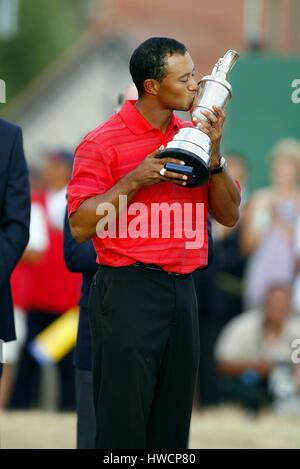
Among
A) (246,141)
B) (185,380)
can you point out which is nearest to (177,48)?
(185,380)

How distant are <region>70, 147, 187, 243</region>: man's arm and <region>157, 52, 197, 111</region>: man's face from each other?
10.1 inches

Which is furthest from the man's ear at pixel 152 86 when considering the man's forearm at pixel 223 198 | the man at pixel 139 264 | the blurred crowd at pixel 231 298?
the blurred crowd at pixel 231 298

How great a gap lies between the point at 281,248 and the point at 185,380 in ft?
16.2

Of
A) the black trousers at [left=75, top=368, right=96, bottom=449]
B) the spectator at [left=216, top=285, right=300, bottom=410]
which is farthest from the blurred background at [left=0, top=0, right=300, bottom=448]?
the black trousers at [left=75, top=368, right=96, bottom=449]

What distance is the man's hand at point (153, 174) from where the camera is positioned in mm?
4262

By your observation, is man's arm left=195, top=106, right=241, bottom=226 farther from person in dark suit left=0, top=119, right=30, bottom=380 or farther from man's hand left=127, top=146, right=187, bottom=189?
person in dark suit left=0, top=119, right=30, bottom=380

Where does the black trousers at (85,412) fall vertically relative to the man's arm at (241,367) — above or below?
below

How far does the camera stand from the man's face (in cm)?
448

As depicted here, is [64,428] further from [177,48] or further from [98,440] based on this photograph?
[177,48]

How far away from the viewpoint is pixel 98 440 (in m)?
4.61

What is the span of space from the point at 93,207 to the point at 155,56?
1.92ft

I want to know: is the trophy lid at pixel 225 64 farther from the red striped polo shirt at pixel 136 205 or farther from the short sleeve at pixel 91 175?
the short sleeve at pixel 91 175

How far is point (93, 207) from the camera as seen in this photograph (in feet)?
14.5

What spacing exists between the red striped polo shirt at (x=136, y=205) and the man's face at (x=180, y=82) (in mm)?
162
